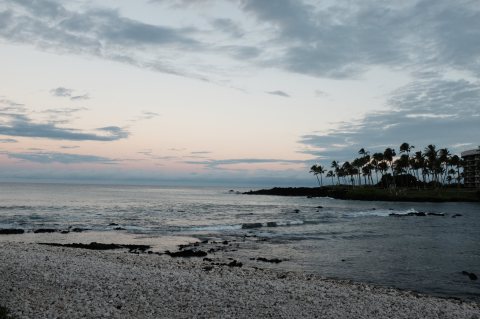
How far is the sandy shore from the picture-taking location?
483 inches

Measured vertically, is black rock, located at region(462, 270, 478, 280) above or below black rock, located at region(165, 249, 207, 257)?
below

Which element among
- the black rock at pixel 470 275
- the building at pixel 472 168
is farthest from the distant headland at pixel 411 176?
the black rock at pixel 470 275

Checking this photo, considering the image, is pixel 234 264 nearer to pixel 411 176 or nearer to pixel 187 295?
pixel 187 295

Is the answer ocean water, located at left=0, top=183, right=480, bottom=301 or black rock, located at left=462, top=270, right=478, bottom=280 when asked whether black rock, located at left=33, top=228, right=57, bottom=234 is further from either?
black rock, located at left=462, top=270, right=478, bottom=280

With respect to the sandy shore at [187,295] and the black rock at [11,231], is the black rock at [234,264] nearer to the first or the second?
the sandy shore at [187,295]

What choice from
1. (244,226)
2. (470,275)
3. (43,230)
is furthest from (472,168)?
(43,230)

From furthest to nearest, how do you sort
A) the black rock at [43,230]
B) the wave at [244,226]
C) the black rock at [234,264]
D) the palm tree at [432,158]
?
the palm tree at [432,158], the wave at [244,226], the black rock at [43,230], the black rock at [234,264]

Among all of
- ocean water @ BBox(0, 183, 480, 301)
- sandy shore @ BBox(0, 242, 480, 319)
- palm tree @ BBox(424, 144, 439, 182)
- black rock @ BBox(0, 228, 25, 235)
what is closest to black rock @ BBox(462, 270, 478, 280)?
ocean water @ BBox(0, 183, 480, 301)

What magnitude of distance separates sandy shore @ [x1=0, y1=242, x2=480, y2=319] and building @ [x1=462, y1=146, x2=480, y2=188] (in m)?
130

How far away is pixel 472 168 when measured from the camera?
446 ft

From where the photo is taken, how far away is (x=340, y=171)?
17675 cm

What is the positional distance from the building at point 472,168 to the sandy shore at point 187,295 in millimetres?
129620

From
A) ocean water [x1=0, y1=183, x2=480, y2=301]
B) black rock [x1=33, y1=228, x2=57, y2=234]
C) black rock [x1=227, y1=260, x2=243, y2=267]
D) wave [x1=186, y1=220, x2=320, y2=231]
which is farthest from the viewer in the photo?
wave [x1=186, y1=220, x2=320, y2=231]

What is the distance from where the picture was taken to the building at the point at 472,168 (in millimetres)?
131500
